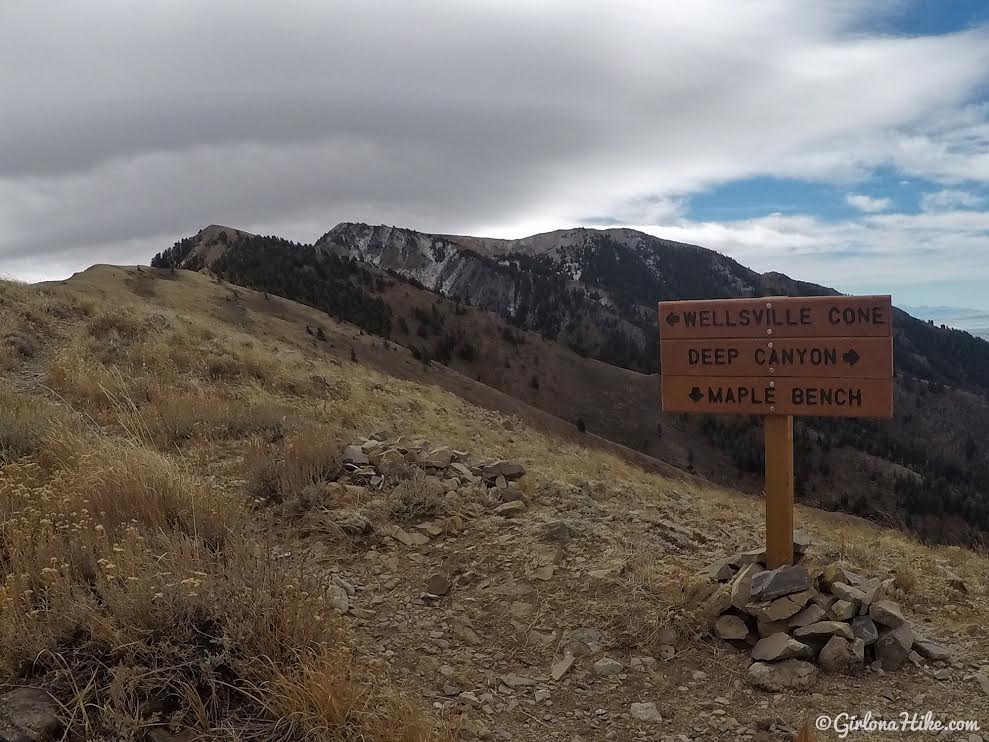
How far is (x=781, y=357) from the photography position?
13.8ft

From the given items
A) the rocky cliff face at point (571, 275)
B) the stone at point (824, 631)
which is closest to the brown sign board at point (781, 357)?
the stone at point (824, 631)

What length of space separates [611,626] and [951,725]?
1674 millimetres

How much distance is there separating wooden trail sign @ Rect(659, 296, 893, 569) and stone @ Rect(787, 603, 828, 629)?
0.46m

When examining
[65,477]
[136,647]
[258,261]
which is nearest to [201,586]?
[136,647]

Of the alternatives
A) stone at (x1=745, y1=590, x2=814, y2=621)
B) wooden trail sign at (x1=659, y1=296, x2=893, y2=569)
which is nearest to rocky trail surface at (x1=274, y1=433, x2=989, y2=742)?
stone at (x1=745, y1=590, x2=814, y2=621)

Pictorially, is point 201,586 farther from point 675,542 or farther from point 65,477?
point 675,542

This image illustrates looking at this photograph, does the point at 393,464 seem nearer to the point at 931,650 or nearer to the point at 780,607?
the point at 780,607

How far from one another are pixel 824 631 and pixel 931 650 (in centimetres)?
65

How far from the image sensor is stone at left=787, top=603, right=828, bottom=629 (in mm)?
3843

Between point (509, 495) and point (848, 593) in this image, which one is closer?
point (848, 593)

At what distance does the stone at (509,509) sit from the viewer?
5.61 m

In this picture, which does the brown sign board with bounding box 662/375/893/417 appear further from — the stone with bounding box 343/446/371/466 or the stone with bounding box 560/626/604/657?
the stone with bounding box 343/446/371/466

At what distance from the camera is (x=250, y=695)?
2.69 metres

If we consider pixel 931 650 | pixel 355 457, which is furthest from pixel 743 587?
pixel 355 457
